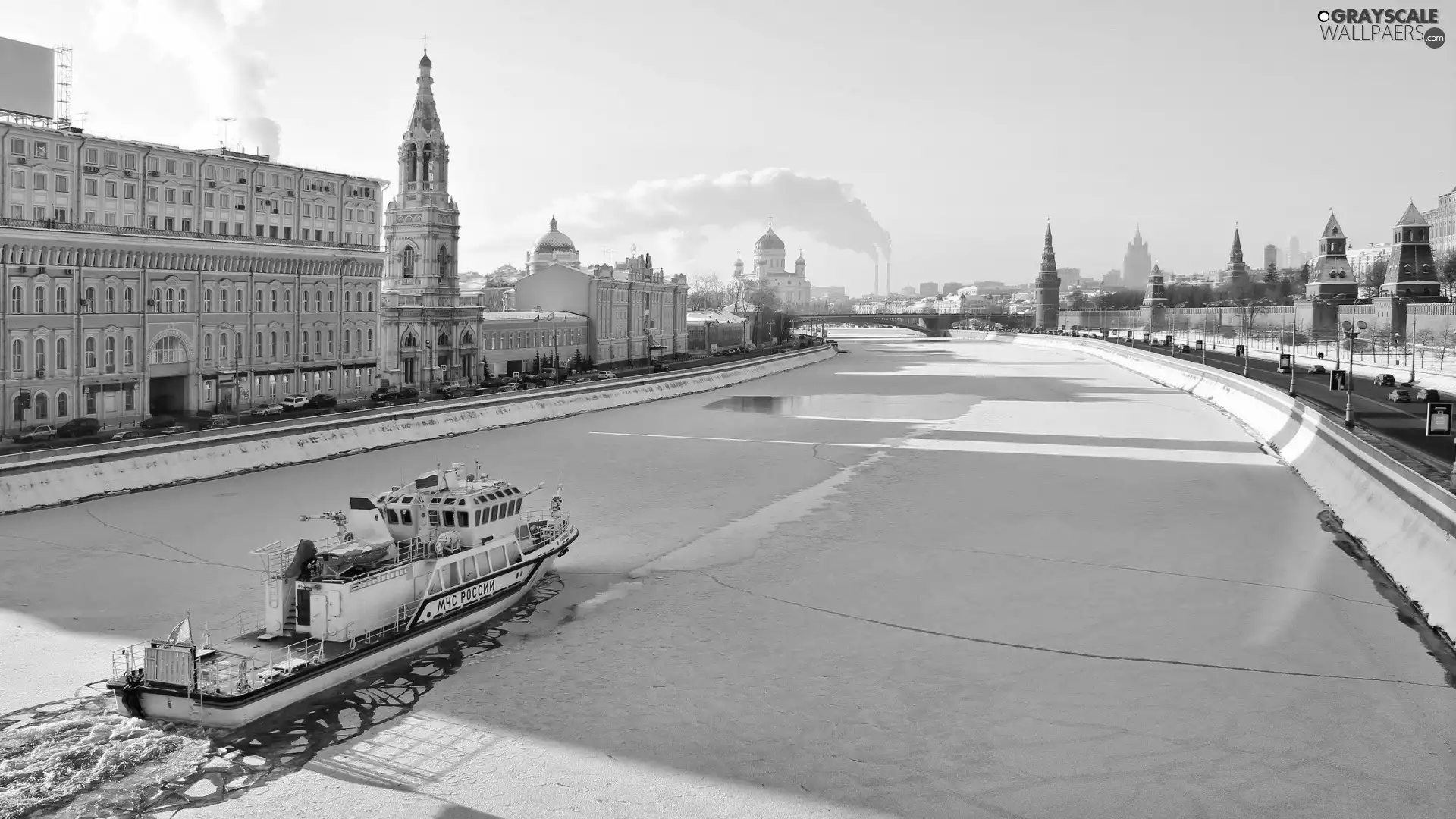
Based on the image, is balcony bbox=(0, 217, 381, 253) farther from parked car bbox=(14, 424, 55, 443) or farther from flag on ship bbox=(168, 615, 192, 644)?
flag on ship bbox=(168, 615, 192, 644)

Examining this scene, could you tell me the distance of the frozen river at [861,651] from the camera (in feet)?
54.3

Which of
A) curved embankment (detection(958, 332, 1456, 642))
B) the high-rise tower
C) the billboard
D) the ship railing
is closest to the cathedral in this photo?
the high-rise tower

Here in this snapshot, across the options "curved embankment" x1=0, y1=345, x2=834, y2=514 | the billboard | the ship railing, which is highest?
the billboard

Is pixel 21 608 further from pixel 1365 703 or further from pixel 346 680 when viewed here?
pixel 1365 703

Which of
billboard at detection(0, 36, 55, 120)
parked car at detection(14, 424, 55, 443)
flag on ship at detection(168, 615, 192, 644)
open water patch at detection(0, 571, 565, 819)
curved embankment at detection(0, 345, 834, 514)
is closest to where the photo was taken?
open water patch at detection(0, 571, 565, 819)

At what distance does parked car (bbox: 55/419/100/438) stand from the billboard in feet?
46.6

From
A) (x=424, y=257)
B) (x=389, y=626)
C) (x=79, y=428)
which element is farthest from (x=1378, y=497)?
(x=424, y=257)

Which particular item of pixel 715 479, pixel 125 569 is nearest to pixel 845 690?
pixel 125 569

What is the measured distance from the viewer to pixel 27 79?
168ft

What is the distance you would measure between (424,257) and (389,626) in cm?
6169

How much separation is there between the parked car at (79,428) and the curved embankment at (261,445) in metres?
6.77

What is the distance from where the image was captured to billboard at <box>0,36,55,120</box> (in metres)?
50.6

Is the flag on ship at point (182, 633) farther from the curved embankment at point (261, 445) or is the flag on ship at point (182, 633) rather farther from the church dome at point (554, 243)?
the church dome at point (554, 243)

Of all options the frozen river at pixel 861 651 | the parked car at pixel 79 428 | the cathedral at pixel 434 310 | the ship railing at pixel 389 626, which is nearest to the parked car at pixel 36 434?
the parked car at pixel 79 428
